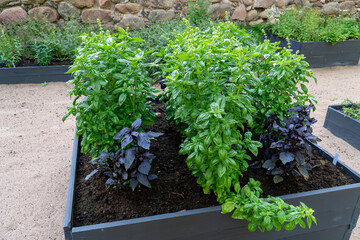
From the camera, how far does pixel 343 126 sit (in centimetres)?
379

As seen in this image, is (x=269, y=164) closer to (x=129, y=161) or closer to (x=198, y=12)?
(x=129, y=161)

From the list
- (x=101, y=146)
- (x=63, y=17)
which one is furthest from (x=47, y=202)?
(x=63, y=17)

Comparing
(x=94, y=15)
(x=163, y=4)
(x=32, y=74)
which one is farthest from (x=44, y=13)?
(x=163, y=4)

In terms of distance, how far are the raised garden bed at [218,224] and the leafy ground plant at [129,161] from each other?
0.28 m

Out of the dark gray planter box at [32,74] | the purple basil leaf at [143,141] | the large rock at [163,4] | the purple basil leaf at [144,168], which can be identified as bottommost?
the dark gray planter box at [32,74]

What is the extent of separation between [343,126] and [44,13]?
5825mm

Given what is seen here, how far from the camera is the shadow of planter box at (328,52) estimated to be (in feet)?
19.9

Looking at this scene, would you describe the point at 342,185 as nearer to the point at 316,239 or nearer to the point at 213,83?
the point at 316,239

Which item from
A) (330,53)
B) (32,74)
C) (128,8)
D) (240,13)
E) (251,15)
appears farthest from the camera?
(251,15)

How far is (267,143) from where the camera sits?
2250mm

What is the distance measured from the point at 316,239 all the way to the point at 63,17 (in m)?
6.13

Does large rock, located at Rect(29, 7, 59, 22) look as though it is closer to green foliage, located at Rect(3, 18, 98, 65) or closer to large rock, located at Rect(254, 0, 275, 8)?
green foliage, located at Rect(3, 18, 98, 65)

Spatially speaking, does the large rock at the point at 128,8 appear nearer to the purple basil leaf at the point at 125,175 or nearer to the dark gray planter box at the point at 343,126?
the dark gray planter box at the point at 343,126

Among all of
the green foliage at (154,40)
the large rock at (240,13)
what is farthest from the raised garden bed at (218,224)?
the large rock at (240,13)
